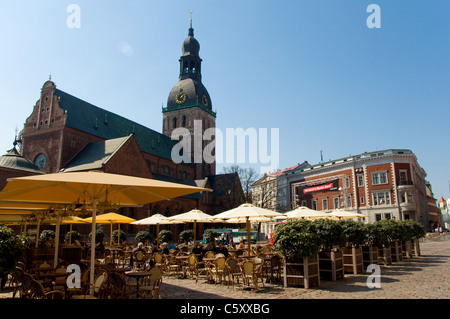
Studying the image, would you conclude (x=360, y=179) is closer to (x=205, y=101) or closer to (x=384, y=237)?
(x=205, y=101)

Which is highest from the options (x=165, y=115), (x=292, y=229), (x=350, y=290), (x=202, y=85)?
(x=202, y=85)

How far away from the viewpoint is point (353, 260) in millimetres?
13031

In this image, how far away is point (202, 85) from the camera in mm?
71125

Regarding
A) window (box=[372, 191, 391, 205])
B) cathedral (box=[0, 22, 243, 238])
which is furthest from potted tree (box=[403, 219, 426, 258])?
window (box=[372, 191, 391, 205])

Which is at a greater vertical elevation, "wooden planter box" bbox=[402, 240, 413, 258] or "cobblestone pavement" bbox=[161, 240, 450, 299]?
"wooden planter box" bbox=[402, 240, 413, 258]

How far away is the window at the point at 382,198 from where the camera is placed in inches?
1898

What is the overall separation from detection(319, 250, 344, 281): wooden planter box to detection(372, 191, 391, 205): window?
41.3 metres

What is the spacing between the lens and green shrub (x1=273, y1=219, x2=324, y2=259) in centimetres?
998

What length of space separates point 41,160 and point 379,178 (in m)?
45.8

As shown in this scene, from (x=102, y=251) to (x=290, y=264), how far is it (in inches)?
509

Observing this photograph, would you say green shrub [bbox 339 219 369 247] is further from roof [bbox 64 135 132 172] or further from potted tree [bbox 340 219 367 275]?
roof [bbox 64 135 132 172]
